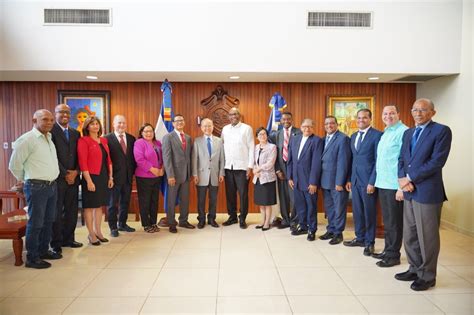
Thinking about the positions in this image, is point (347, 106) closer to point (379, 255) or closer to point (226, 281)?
point (379, 255)

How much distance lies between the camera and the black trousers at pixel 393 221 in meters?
3.68

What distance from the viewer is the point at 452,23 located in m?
5.15

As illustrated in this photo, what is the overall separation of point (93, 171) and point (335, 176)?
10.2ft

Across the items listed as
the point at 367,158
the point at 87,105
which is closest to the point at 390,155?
the point at 367,158

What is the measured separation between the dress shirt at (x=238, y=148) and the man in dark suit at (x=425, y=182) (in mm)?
2462

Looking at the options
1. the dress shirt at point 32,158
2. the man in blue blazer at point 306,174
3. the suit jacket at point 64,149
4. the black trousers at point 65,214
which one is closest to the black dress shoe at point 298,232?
the man in blue blazer at point 306,174

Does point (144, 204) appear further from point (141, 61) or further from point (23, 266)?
point (141, 61)

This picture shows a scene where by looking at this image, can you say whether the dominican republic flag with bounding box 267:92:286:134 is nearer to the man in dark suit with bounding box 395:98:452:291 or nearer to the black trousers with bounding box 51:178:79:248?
the man in dark suit with bounding box 395:98:452:291

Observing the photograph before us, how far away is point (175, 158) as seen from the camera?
5.04m

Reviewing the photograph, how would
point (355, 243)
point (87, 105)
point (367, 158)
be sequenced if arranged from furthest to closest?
1. point (87, 105)
2. point (355, 243)
3. point (367, 158)

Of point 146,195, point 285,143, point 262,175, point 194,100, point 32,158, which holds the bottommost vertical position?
point 146,195

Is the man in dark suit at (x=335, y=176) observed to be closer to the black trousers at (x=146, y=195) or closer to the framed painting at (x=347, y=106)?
the framed painting at (x=347, y=106)

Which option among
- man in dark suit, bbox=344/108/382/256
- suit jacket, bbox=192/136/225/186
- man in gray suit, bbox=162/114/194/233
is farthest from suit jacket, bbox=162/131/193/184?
man in dark suit, bbox=344/108/382/256

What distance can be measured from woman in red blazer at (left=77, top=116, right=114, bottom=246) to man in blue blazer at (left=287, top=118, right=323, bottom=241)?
100 inches
